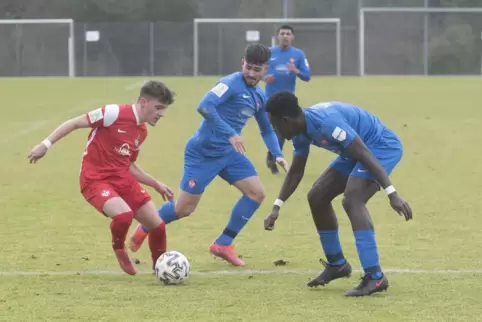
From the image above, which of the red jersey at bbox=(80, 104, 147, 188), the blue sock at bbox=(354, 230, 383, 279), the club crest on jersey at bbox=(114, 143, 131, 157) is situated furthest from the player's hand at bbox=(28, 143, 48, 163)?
the blue sock at bbox=(354, 230, 383, 279)

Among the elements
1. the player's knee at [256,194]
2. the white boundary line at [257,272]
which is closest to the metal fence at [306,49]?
the player's knee at [256,194]

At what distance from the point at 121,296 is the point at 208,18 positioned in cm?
4482

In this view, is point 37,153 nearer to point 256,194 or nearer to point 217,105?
point 217,105

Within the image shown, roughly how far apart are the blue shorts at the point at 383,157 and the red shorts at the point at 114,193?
1.56 m

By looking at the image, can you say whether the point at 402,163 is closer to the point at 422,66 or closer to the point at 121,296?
the point at 121,296

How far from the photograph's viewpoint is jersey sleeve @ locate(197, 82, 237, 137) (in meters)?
8.41

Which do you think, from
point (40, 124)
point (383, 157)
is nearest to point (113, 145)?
point (383, 157)

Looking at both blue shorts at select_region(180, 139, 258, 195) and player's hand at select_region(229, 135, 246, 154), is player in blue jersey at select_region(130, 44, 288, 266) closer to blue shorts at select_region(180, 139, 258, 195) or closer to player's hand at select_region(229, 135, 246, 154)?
blue shorts at select_region(180, 139, 258, 195)

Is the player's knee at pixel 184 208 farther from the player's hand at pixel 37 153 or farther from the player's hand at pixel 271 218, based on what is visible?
the player's hand at pixel 37 153

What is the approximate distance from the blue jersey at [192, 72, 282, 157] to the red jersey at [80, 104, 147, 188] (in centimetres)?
90

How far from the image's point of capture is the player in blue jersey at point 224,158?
855 centimetres

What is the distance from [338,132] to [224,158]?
2.18m

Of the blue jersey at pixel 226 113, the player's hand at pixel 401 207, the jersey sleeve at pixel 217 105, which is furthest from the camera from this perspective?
the blue jersey at pixel 226 113

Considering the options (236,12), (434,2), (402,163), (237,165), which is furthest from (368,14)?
(237,165)
